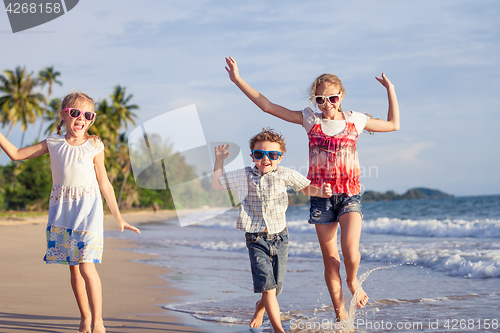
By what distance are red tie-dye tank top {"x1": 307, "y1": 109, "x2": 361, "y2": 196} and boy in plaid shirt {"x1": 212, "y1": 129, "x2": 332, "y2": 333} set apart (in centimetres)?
11

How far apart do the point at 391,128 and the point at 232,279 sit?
3.73m

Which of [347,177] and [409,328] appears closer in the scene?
[347,177]

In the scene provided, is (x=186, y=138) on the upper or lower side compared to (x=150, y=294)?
upper

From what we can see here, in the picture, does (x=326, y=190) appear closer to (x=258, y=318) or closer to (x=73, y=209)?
(x=258, y=318)

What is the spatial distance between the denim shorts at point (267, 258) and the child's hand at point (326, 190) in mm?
422

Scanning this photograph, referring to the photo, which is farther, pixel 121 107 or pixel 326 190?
pixel 121 107

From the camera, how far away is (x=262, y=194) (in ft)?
10.8

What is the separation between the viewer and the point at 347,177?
3453 millimetres

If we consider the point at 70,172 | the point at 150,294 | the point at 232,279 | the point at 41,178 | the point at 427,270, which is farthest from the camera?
the point at 41,178

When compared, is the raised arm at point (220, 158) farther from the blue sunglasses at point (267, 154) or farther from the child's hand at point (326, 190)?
the child's hand at point (326, 190)

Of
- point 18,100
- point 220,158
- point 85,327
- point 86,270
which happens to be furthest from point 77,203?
point 18,100

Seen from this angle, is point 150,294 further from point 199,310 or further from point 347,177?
point 347,177

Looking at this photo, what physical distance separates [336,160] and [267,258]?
93cm

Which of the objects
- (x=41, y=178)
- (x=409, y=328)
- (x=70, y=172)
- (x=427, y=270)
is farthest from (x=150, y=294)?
(x=41, y=178)
